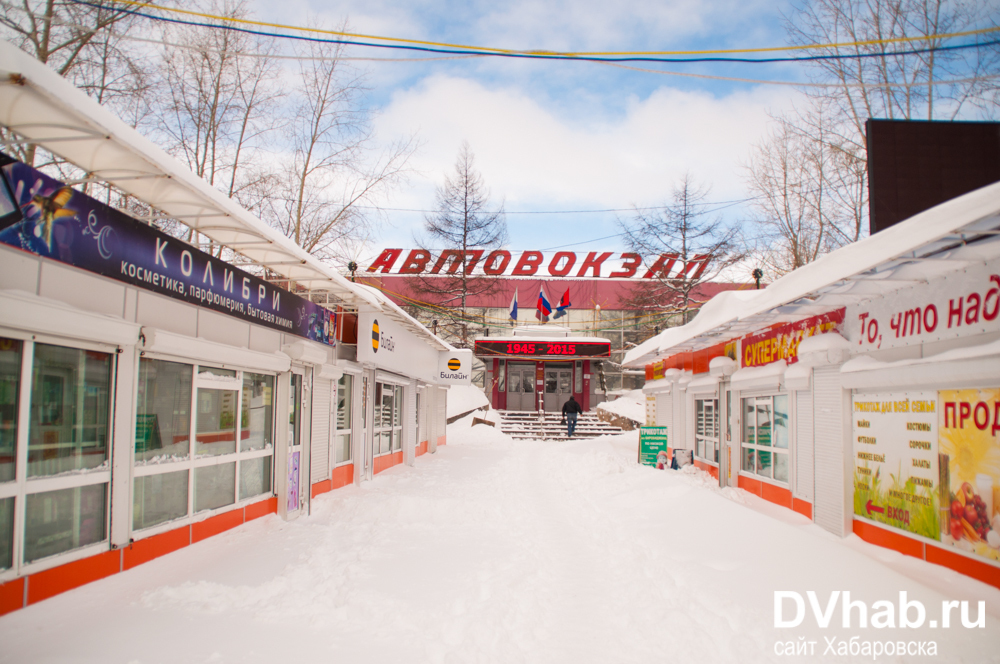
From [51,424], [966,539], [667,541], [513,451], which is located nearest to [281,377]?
[51,424]

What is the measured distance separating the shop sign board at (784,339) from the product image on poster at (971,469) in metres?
2.26

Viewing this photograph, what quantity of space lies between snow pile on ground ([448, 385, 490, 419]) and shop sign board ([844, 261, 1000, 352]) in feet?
71.1

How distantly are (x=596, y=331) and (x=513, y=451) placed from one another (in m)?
16.2

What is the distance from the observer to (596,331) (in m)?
34.4

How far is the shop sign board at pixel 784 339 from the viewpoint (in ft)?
25.7

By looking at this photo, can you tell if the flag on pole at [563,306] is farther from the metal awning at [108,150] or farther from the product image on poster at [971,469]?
the product image on poster at [971,469]

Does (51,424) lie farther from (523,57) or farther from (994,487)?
(994,487)

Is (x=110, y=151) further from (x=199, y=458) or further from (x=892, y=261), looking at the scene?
(x=892, y=261)

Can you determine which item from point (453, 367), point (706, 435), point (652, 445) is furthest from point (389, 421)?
point (706, 435)

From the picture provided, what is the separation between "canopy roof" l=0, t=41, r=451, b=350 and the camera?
348cm

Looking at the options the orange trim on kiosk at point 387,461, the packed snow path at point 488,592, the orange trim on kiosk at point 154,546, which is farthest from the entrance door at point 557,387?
the orange trim on kiosk at point 154,546

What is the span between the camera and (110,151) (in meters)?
4.45

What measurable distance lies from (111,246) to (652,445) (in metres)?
12.7

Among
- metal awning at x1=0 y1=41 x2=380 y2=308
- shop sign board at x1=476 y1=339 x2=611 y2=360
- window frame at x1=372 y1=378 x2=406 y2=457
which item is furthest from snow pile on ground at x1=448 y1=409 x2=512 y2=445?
metal awning at x1=0 y1=41 x2=380 y2=308
